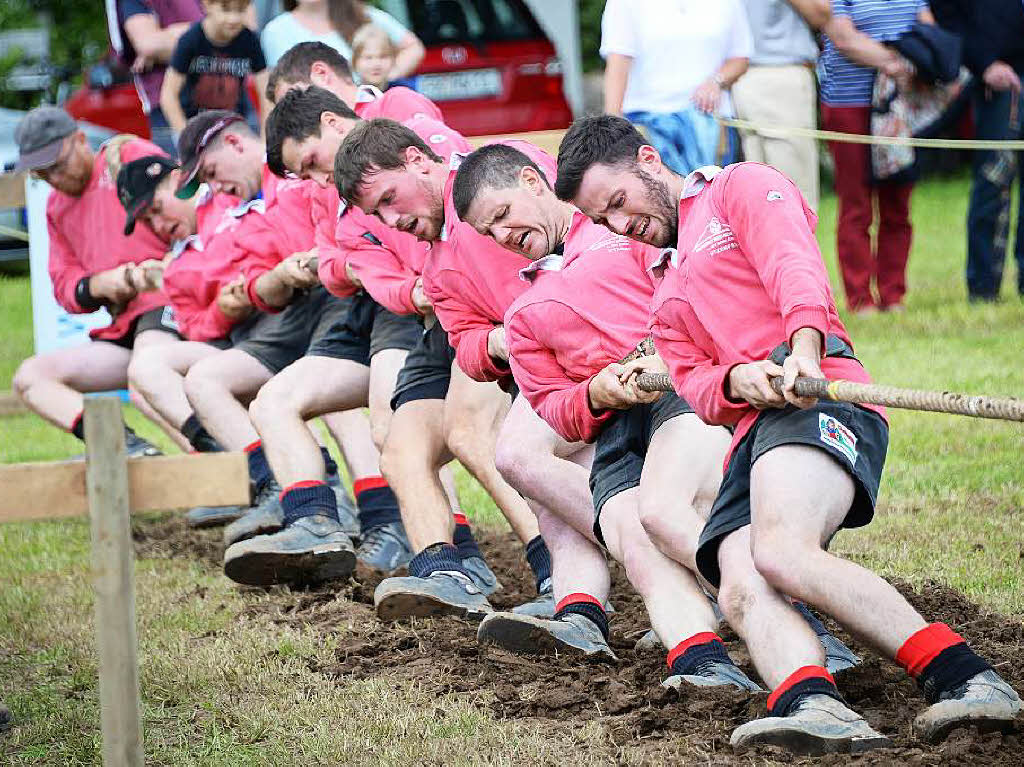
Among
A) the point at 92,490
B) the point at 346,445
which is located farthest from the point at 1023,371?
the point at 92,490

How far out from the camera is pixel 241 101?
28.9 feet

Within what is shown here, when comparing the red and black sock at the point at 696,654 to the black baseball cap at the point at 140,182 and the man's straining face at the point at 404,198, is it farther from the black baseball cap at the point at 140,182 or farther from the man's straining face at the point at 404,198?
the black baseball cap at the point at 140,182

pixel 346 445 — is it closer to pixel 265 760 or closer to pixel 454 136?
pixel 454 136

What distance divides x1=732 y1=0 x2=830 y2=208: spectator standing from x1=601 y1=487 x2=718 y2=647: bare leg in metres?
5.28

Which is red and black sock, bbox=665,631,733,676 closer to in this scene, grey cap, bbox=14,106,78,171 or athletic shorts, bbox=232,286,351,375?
athletic shorts, bbox=232,286,351,375

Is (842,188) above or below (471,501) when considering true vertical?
above

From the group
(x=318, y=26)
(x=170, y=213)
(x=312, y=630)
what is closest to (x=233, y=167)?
(x=170, y=213)

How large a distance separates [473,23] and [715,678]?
9.40 metres

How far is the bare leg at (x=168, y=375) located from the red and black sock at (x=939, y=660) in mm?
4177

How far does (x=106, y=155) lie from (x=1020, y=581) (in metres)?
4.86

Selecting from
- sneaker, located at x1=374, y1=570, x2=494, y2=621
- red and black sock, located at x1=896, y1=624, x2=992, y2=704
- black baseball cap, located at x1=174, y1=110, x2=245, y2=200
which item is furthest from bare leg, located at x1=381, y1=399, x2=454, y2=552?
red and black sock, located at x1=896, y1=624, x2=992, y2=704

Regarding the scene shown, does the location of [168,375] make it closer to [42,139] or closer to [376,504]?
[376,504]

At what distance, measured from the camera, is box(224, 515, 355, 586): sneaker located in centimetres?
558

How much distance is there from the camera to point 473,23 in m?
12.7
